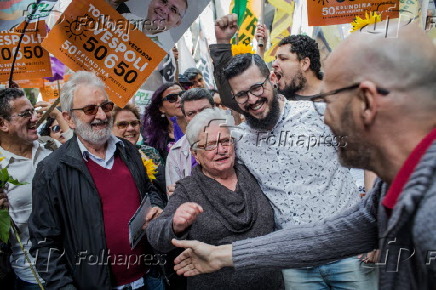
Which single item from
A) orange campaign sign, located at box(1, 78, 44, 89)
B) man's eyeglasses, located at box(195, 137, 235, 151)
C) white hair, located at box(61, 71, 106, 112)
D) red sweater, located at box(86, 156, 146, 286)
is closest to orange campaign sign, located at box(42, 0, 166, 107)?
white hair, located at box(61, 71, 106, 112)

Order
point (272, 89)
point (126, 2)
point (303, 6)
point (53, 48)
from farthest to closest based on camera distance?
point (303, 6) → point (126, 2) → point (53, 48) → point (272, 89)

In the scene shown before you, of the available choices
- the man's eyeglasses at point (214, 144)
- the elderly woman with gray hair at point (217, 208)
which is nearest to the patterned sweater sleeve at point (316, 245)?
the elderly woman with gray hair at point (217, 208)

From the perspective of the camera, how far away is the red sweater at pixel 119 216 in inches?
104

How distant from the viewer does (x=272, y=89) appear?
9.14 feet

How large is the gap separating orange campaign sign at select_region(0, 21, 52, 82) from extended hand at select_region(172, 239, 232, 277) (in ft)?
11.7

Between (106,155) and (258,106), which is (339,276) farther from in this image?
(106,155)

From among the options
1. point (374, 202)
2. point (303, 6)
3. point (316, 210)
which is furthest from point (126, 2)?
point (303, 6)

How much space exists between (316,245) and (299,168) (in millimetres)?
933

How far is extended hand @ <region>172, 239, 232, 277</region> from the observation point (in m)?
1.69

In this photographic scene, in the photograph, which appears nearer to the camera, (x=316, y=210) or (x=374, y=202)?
(x=374, y=202)

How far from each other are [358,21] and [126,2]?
221 centimetres

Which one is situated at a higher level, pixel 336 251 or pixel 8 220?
pixel 336 251

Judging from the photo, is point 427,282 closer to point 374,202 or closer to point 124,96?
point 374,202

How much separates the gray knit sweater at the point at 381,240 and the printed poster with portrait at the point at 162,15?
90.1 inches
